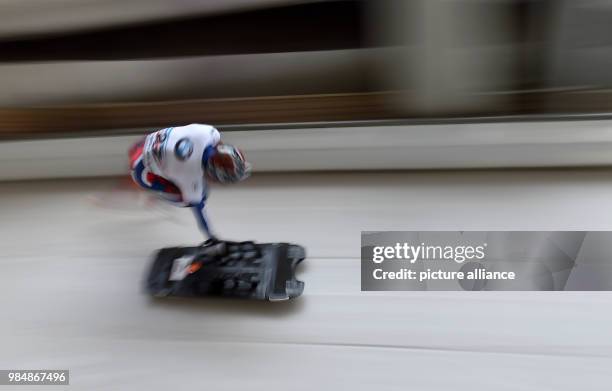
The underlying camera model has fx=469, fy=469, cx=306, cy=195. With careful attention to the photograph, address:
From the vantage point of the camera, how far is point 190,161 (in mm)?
595

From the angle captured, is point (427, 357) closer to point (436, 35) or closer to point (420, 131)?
point (420, 131)

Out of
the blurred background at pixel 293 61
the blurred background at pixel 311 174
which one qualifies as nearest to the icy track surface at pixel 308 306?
the blurred background at pixel 311 174

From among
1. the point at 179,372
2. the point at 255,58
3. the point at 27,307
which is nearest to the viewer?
the point at 179,372

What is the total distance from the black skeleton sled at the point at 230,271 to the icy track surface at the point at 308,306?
26 millimetres

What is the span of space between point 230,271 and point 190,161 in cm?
19

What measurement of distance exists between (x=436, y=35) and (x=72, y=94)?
767mm

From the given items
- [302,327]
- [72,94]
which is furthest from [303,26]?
[302,327]

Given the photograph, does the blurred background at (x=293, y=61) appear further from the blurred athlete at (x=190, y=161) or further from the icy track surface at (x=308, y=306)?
the blurred athlete at (x=190, y=161)

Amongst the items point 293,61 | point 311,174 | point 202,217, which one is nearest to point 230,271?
point 202,217

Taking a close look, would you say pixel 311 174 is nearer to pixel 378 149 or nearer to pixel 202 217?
pixel 378 149

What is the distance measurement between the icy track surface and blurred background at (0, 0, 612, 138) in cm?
15

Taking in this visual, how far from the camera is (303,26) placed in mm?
991

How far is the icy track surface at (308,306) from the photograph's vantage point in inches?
23.6

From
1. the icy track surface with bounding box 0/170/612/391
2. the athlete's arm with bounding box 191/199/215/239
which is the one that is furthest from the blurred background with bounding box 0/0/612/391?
the athlete's arm with bounding box 191/199/215/239
